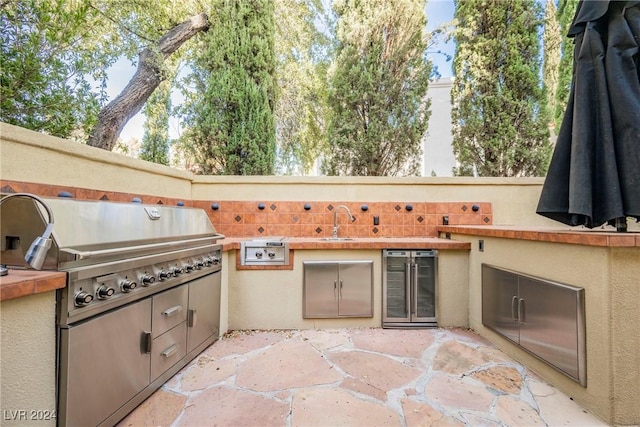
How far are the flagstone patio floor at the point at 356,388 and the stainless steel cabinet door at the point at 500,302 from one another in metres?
0.24

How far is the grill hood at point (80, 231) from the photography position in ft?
4.16

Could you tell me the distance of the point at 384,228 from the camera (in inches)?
145

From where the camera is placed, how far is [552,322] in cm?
192

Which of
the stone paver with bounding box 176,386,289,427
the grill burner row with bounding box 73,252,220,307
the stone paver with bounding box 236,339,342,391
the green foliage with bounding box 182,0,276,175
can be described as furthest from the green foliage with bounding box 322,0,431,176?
the stone paver with bounding box 176,386,289,427

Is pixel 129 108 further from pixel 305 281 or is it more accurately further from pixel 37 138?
pixel 305 281

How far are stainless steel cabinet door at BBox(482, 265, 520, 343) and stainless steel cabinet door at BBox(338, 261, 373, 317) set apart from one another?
117cm

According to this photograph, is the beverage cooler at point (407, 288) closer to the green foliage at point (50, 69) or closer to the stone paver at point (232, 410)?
the stone paver at point (232, 410)

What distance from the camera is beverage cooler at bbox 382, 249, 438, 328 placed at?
302 centimetres

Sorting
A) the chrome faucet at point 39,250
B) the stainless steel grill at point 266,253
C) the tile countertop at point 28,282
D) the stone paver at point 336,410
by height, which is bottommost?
the stone paver at point 336,410

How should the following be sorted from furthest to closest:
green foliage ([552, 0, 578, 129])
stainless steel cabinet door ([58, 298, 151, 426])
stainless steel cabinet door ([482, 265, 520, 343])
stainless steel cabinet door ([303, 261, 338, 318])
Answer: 1. green foliage ([552, 0, 578, 129])
2. stainless steel cabinet door ([303, 261, 338, 318])
3. stainless steel cabinet door ([482, 265, 520, 343])
4. stainless steel cabinet door ([58, 298, 151, 426])

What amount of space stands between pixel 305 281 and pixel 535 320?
2.06m

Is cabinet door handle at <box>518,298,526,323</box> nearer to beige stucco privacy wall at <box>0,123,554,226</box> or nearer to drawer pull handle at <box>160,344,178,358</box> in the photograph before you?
beige stucco privacy wall at <box>0,123,554,226</box>

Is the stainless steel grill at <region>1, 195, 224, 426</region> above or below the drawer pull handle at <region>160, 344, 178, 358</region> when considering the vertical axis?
above

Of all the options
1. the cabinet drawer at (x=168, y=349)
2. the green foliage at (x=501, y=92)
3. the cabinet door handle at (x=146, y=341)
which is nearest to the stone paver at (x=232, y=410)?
the cabinet drawer at (x=168, y=349)
